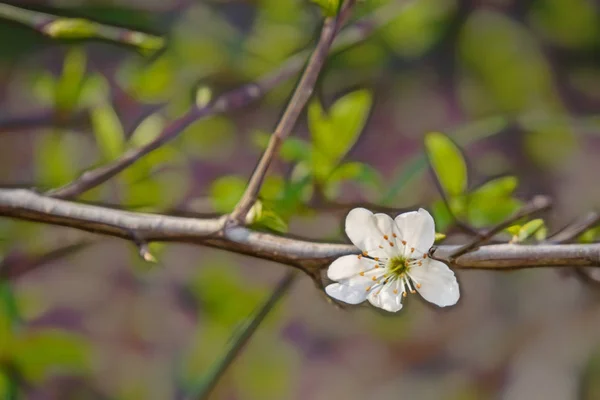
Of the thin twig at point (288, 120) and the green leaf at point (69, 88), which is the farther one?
the green leaf at point (69, 88)

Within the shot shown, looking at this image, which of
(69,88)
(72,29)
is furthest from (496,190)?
(69,88)

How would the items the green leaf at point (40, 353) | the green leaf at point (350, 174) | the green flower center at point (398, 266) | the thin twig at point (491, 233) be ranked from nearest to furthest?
the thin twig at point (491, 233) → the green flower center at point (398, 266) → the green leaf at point (350, 174) → the green leaf at point (40, 353)

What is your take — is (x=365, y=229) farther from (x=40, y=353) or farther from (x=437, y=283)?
(x=40, y=353)

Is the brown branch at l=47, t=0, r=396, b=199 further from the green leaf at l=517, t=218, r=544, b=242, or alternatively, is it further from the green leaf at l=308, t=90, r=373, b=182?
the green leaf at l=517, t=218, r=544, b=242

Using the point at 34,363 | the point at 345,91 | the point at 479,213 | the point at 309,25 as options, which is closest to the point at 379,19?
the point at 309,25

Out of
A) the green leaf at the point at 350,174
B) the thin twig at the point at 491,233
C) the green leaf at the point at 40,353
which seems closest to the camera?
the thin twig at the point at 491,233

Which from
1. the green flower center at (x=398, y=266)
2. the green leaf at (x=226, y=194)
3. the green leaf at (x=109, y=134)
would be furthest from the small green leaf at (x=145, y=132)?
the green flower center at (x=398, y=266)

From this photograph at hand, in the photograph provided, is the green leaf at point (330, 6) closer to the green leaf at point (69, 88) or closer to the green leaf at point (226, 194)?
the green leaf at point (226, 194)
